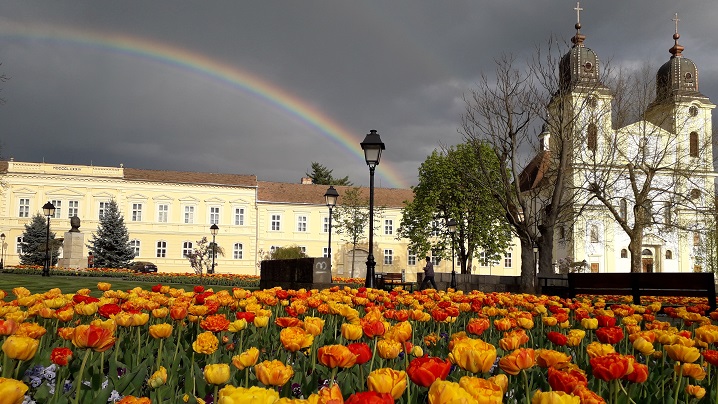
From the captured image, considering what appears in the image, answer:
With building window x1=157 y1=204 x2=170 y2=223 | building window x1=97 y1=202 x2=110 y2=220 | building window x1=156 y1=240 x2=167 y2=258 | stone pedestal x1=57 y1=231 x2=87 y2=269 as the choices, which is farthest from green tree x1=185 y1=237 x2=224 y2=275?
building window x1=97 y1=202 x2=110 y2=220

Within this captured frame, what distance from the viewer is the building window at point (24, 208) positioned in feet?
162

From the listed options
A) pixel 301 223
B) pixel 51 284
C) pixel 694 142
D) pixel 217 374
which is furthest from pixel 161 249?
pixel 217 374

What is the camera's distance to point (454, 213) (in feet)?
123

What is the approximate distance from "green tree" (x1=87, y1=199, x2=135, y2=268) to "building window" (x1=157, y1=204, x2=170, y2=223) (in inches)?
301

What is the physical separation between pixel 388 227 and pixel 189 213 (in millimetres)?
18942

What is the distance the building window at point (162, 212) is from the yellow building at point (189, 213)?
0.28 feet

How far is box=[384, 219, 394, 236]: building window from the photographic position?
57250mm

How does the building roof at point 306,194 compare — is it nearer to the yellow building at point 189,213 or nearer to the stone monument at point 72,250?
the yellow building at point 189,213

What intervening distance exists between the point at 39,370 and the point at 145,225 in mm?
51514

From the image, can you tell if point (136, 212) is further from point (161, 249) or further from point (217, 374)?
point (217, 374)

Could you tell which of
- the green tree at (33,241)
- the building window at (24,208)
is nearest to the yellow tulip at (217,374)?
the green tree at (33,241)

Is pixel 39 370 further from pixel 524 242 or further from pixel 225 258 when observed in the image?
pixel 225 258

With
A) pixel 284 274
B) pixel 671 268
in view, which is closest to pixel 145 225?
pixel 284 274

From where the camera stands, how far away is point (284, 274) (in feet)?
56.9
